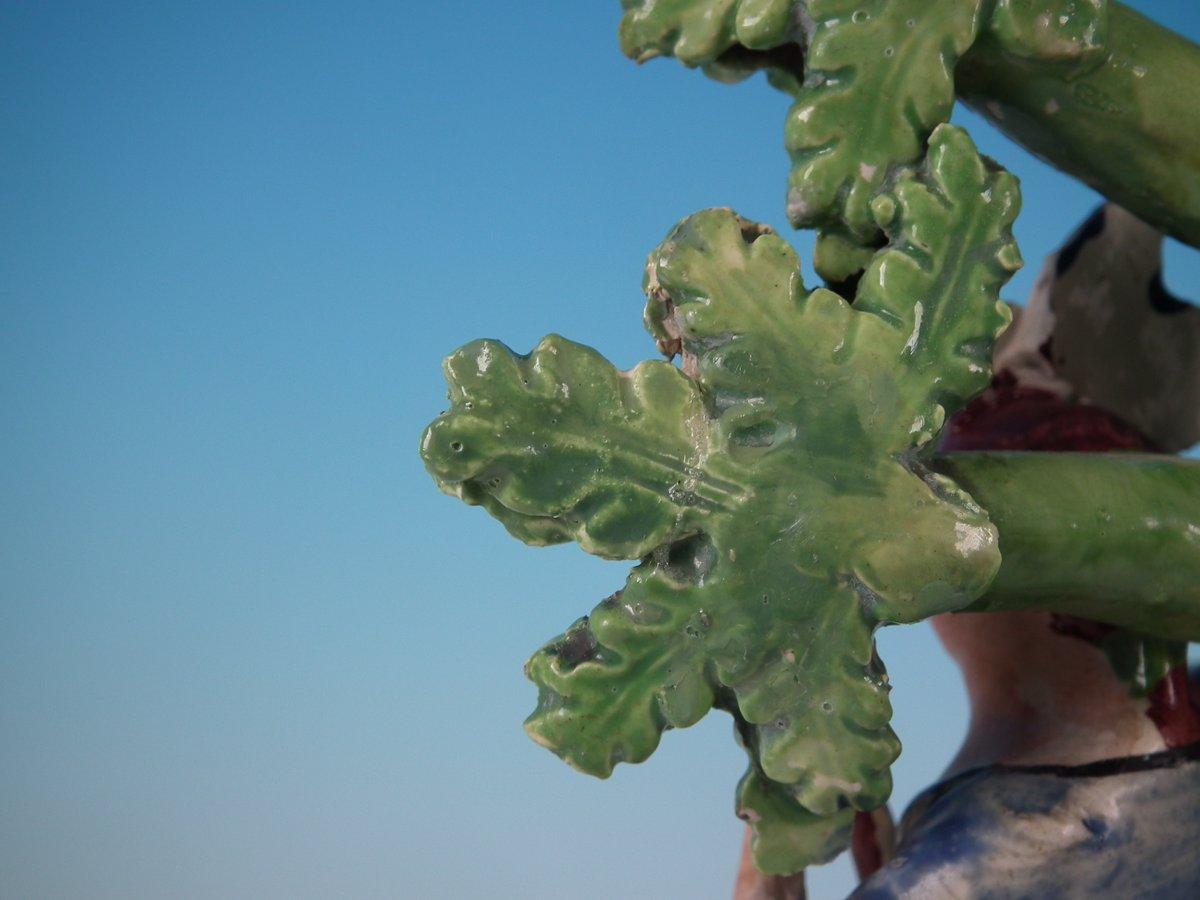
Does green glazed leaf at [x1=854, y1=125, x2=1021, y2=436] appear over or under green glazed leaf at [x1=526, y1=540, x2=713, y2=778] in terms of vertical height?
over

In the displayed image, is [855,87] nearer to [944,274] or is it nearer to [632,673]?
[944,274]

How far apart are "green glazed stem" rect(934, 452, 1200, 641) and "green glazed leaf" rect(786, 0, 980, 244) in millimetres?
132

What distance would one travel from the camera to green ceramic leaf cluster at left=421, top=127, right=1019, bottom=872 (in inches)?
21.4

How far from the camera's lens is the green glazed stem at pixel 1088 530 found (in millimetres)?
622

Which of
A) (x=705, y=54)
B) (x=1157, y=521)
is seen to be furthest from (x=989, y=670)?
(x=705, y=54)

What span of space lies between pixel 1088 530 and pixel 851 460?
0.14 m

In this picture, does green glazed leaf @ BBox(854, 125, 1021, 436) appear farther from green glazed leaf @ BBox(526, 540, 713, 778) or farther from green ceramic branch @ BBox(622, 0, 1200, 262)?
green glazed leaf @ BBox(526, 540, 713, 778)

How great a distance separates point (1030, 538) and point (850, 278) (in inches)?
5.6

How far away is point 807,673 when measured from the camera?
575mm

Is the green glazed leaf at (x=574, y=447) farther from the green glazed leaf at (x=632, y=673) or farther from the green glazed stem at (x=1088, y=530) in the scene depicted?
the green glazed stem at (x=1088, y=530)

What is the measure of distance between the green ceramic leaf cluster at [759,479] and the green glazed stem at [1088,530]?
0.05 meters

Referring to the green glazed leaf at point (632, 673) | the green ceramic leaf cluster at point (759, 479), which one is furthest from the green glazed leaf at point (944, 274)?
the green glazed leaf at point (632, 673)

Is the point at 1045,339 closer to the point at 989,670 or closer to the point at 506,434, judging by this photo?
the point at 989,670

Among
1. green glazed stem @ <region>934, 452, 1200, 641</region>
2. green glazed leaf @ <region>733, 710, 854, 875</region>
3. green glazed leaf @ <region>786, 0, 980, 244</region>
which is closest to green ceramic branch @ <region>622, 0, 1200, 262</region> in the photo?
green glazed leaf @ <region>786, 0, 980, 244</region>
